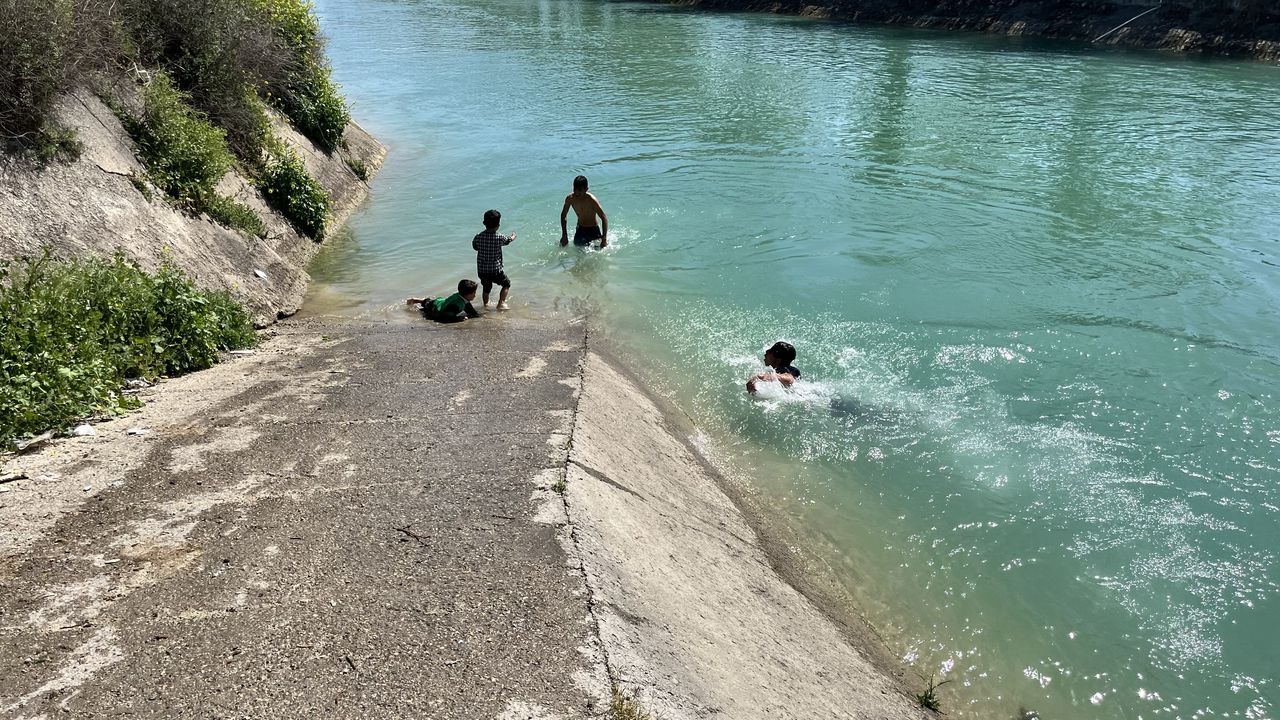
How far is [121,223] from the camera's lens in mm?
9656

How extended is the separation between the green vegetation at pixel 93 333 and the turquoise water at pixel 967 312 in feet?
11.1

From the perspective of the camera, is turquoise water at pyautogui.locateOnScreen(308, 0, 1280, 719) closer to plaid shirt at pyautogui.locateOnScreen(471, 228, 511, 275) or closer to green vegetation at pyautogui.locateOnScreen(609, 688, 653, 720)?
plaid shirt at pyautogui.locateOnScreen(471, 228, 511, 275)

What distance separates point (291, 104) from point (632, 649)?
52.4 feet

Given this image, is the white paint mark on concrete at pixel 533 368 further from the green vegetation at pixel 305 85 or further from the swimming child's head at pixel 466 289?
the green vegetation at pixel 305 85

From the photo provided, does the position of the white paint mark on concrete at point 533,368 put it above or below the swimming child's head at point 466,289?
below

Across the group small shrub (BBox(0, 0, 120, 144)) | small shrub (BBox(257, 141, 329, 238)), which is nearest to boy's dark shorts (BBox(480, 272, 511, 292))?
small shrub (BBox(257, 141, 329, 238))

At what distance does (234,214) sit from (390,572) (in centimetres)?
882

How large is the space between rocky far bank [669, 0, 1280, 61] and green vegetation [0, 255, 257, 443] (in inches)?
1466

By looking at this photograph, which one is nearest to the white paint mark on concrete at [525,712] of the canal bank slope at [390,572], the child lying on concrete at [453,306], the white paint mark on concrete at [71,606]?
the canal bank slope at [390,572]

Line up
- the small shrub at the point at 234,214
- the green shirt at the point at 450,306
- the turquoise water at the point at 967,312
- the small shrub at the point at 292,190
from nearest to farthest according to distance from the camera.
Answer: the turquoise water at the point at 967,312 → the green shirt at the point at 450,306 → the small shrub at the point at 234,214 → the small shrub at the point at 292,190

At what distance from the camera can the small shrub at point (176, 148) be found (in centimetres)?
1111

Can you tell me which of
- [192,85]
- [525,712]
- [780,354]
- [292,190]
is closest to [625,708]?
[525,712]

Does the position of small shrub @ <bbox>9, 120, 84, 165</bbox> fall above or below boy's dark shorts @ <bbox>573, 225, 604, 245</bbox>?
above

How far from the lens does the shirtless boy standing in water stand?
14227mm
